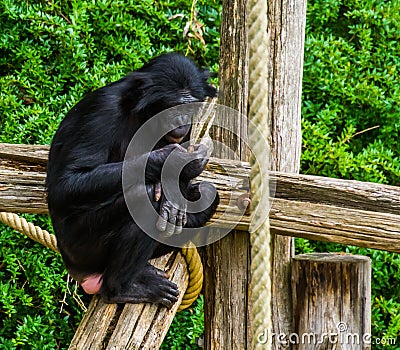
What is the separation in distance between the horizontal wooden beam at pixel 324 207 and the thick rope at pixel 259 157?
4.63 ft

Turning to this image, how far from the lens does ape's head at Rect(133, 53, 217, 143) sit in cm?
343

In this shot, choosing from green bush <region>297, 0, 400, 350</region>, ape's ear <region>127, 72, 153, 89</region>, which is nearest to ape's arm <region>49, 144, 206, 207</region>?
ape's ear <region>127, 72, 153, 89</region>

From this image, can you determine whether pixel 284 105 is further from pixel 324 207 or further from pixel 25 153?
pixel 25 153

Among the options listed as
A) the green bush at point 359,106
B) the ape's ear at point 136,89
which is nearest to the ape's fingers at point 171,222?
the ape's ear at point 136,89

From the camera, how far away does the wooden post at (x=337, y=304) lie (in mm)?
3424

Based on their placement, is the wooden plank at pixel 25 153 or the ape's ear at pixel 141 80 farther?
the wooden plank at pixel 25 153

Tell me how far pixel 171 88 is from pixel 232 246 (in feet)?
2.90

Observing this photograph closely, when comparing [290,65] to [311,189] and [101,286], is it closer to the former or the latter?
[311,189]

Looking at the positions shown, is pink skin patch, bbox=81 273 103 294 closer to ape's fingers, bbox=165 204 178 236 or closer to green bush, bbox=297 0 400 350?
ape's fingers, bbox=165 204 178 236

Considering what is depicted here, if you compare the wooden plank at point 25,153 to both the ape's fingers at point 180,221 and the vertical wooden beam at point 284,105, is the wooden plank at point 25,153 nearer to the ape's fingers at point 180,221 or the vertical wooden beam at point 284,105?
the ape's fingers at point 180,221

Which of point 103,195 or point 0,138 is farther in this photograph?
point 0,138

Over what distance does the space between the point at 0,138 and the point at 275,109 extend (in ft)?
8.05

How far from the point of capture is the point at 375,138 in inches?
222

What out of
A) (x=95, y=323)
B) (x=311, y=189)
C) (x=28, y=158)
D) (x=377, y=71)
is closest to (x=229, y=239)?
(x=311, y=189)
